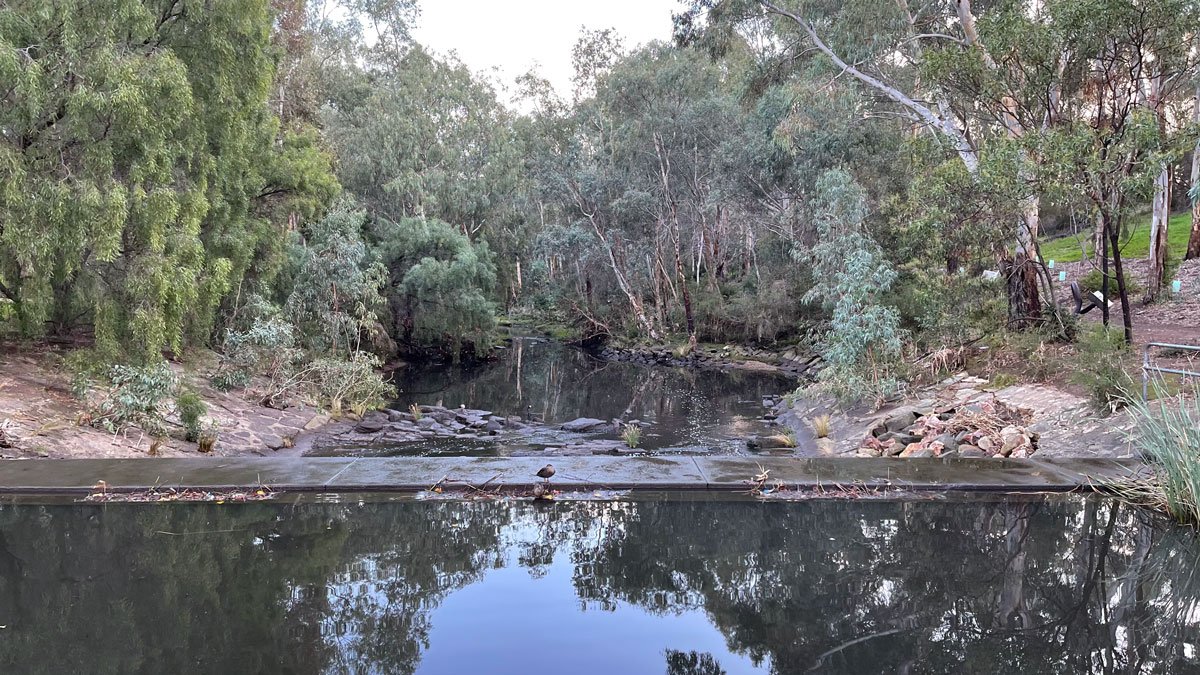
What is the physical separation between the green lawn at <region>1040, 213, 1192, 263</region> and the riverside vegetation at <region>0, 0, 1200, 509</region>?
1.02ft

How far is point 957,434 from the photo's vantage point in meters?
10.0

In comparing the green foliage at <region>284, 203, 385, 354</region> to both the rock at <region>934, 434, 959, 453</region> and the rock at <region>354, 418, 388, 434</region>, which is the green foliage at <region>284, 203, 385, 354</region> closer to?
the rock at <region>354, 418, 388, 434</region>

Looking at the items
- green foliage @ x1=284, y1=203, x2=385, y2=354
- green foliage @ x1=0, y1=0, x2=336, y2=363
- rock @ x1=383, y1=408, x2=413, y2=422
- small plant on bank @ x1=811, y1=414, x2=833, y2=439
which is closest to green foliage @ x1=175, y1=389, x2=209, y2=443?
green foliage @ x1=0, y1=0, x2=336, y2=363

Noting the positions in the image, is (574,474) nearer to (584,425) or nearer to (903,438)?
(903,438)

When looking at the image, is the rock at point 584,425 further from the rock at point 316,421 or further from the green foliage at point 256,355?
the green foliage at point 256,355

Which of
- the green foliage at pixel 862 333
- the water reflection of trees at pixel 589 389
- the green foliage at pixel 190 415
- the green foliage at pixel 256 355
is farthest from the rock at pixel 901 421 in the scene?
the green foliage at pixel 256 355

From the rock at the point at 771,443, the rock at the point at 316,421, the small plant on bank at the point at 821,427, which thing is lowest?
the rock at the point at 771,443

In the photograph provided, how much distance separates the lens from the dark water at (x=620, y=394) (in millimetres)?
15375

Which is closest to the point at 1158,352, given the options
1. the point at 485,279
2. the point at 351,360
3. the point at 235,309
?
the point at 351,360

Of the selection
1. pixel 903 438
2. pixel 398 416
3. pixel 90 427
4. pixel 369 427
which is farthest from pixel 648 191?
pixel 90 427

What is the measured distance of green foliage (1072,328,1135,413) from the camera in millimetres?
8789

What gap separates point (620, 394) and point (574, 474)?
53.1 ft

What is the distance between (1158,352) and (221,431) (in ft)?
49.1

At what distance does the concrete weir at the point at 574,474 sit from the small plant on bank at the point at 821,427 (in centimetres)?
640
